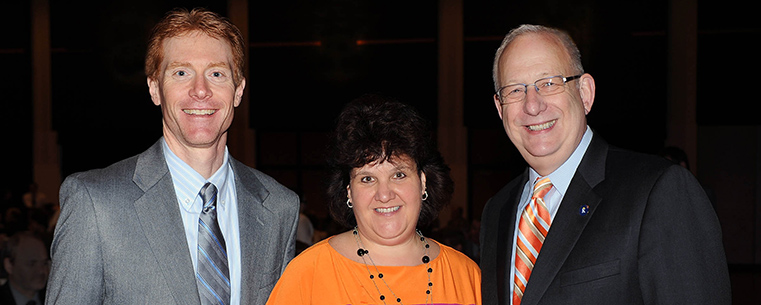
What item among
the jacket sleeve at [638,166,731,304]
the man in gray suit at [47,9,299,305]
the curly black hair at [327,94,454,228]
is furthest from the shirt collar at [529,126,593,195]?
the man in gray suit at [47,9,299,305]

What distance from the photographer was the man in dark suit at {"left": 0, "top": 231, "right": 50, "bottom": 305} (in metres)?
4.33

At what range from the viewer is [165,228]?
7.34 ft

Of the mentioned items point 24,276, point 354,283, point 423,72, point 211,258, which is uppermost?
point 423,72

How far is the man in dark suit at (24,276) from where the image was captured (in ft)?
14.2

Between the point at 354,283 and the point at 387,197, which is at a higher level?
the point at 387,197

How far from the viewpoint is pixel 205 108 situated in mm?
2295

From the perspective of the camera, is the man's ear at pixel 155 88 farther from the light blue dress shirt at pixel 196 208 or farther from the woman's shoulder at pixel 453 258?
the woman's shoulder at pixel 453 258

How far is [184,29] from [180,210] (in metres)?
0.65

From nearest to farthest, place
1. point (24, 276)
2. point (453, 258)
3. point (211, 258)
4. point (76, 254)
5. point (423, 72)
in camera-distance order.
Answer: point (76, 254), point (211, 258), point (453, 258), point (24, 276), point (423, 72)

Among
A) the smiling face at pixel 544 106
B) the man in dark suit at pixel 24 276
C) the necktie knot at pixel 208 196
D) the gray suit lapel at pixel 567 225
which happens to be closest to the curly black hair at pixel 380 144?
the smiling face at pixel 544 106

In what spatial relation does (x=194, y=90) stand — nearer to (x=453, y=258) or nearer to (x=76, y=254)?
(x=76, y=254)

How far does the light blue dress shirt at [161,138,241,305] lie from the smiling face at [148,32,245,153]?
76mm

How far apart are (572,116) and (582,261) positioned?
0.52 m

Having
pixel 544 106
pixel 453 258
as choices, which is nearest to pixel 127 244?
pixel 453 258
